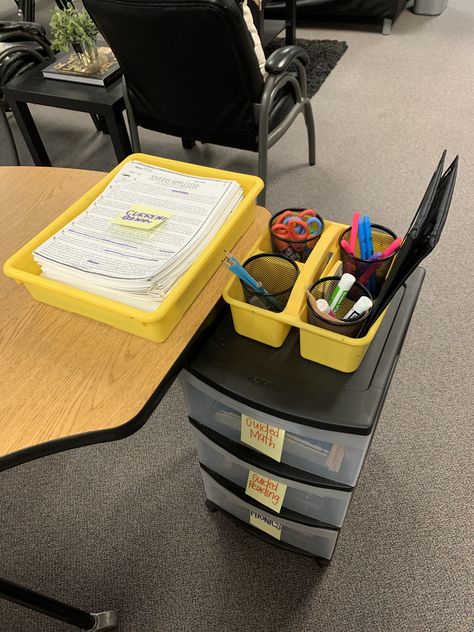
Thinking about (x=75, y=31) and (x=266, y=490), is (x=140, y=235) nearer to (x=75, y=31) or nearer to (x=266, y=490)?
(x=266, y=490)

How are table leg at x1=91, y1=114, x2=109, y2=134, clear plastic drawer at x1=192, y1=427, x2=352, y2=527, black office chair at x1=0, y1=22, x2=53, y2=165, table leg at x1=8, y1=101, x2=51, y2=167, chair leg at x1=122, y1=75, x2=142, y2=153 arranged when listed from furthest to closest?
table leg at x1=91, y1=114, x2=109, y2=134, black office chair at x1=0, y1=22, x2=53, y2=165, table leg at x1=8, y1=101, x2=51, y2=167, chair leg at x1=122, y1=75, x2=142, y2=153, clear plastic drawer at x1=192, y1=427, x2=352, y2=527

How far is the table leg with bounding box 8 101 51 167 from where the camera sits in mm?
1935

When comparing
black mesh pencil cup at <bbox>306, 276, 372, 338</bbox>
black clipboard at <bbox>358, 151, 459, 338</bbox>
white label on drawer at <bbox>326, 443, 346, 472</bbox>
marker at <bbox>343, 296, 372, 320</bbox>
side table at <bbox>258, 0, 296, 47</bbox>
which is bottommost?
white label on drawer at <bbox>326, 443, 346, 472</bbox>

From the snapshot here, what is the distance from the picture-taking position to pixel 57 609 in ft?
3.06

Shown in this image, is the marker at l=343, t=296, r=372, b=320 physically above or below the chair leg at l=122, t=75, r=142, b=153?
above

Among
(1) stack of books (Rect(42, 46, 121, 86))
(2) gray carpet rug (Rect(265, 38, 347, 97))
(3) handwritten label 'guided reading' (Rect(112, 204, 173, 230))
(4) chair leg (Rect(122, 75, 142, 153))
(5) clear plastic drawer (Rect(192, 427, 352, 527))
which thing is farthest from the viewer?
(2) gray carpet rug (Rect(265, 38, 347, 97))

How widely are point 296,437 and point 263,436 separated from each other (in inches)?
2.3

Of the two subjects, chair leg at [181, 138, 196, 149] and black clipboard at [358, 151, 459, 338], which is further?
chair leg at [181, 138, 196, 149]

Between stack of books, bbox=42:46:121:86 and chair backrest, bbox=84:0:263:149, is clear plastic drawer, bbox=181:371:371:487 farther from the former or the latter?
stack of books, bbox=42:46:121:86

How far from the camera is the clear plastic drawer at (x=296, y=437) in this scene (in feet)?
2.26

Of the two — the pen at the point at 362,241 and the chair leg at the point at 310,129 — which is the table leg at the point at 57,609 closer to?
the pen at the point at 362,241

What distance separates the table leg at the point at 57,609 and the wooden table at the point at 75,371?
0.46 meters

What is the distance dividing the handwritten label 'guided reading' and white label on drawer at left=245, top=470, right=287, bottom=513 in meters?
0.52

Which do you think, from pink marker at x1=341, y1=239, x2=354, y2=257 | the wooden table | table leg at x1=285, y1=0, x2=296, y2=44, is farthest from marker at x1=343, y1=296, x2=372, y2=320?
table leg at x1=285, y1=0, x2=296, y2=44
